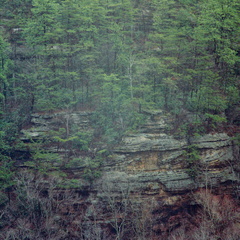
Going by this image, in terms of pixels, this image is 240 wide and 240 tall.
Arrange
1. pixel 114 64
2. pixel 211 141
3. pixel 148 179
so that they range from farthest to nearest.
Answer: pixel 114 64
pixel 211 141
pixel 148 179

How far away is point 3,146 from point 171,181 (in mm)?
13876

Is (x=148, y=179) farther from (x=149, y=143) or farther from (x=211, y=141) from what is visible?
(x=211, y=141)

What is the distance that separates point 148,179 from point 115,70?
37.6 feet

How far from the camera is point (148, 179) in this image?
19484 millimetres

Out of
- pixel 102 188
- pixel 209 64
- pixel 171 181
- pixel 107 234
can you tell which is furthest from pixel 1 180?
pixel 209 64

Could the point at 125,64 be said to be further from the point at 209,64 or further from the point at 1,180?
the point at 1,180

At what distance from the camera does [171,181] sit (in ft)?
63.9

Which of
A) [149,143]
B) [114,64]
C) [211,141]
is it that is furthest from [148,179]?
[114,64]

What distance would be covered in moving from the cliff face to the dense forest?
1.27m

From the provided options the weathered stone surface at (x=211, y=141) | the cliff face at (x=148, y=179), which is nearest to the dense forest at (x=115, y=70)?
the weathered stone surface at (x=211, y=141)

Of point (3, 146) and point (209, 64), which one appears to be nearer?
point (3, 146)

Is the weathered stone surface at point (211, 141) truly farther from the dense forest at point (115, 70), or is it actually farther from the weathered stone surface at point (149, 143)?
the weathered stone surface at point (149, 143)

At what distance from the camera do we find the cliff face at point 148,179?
18461mm

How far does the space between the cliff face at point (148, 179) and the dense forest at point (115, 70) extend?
49.9 inches
